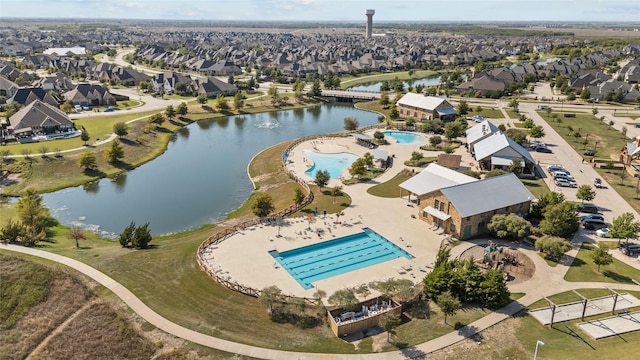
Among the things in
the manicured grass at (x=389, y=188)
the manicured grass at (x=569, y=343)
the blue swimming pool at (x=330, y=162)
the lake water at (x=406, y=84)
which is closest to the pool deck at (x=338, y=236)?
the manicured grass at (x=389, y=188)

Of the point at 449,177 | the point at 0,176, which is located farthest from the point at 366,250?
the point at 0,176

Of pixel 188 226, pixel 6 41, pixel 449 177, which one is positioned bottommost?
pixel 188 226

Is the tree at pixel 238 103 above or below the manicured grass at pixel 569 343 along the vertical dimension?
above

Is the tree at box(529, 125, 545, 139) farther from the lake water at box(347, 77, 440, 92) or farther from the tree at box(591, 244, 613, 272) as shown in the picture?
the lake water at box(347, 77, 440, 92)

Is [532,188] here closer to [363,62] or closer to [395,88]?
[395,88]

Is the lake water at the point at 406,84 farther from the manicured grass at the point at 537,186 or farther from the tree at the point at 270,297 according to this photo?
the tree at the point at 270,297

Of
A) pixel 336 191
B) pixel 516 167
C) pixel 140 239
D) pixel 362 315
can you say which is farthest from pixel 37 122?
pixel 516 167
